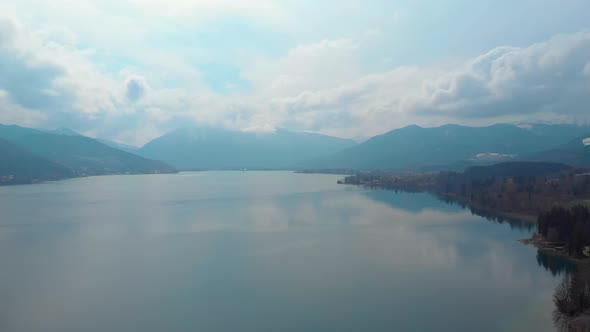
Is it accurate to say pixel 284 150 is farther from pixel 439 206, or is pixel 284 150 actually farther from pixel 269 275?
pixel 269 275

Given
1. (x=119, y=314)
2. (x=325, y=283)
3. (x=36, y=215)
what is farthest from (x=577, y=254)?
(x=36, y=215)

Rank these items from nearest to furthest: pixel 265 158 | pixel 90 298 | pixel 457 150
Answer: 1. pixel 90 298
2. pixel 457 150
3. pixel 265 158

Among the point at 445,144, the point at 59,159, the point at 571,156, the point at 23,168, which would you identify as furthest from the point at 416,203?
the point at 445,144

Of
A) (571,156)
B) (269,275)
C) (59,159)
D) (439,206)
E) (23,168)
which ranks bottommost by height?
(269,275)

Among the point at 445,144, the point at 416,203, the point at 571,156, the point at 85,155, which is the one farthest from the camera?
the point at 445,144

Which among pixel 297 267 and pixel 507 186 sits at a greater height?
pixel 507 186

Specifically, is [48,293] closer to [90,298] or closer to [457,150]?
[90,298]
